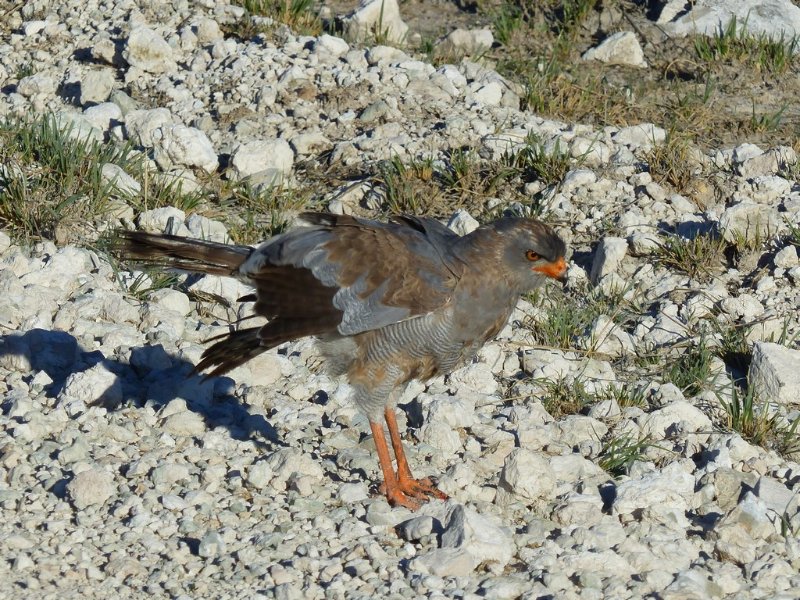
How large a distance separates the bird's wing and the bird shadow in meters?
0.72

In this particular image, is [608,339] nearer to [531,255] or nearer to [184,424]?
[531,255]

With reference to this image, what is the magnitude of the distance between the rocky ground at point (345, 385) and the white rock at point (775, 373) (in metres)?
0.01

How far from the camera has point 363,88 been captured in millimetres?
9242

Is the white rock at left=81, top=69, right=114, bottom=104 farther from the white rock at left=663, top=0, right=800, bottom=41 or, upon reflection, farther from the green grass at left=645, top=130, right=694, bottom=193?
the white rock at left=663, top=0, right=800, bottom=41

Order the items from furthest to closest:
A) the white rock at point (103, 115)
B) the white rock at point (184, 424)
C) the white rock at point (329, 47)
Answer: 1. the white rock at point (329, 47)
2. the white rock at point (103, 115)
3. the white rock at point (184, 424)

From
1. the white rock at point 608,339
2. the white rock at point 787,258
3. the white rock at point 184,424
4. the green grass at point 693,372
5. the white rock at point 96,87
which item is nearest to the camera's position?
the white rock at point 184,424

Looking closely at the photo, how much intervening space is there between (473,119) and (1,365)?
384 centimetres

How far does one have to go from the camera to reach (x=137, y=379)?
6.60 metres

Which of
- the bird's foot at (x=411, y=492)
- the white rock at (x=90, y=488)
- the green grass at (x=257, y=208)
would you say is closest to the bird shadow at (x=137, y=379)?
the bird's foot at (x=411, y=492)

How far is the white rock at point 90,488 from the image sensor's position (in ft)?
17.6

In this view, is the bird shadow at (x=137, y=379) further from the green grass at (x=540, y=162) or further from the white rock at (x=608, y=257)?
the green grass at (x=540, y=162)

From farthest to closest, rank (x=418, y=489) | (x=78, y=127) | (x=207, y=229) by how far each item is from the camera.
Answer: (x=78, y=127) → (x=207, y=229) → (x=418, y=489)

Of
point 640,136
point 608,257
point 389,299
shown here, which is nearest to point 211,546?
point 389,299

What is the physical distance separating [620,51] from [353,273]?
4984 mm
